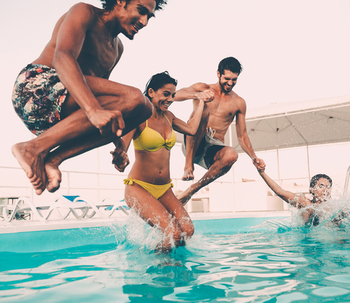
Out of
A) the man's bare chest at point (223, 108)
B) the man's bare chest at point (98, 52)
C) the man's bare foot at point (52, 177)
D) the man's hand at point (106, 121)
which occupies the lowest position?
→ the man's bare foot at point (52, 177)

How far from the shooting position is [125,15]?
1.59 metres

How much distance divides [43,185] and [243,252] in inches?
85.6

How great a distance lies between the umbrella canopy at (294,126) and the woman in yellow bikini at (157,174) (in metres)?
5.59

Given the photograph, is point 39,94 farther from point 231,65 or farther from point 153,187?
point 231,65

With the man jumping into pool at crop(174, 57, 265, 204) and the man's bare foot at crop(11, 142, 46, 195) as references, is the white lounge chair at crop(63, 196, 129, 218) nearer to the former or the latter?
the man jumping into pool at crop(174, 57, 265, 204)

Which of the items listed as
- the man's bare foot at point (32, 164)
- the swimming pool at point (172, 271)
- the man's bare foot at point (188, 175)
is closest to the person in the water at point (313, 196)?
the swimming pool at point (172, 271)

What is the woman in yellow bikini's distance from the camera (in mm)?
2941

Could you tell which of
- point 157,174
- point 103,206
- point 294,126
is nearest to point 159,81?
point 157,174

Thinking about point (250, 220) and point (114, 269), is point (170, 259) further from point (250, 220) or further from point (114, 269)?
point (250, 220)

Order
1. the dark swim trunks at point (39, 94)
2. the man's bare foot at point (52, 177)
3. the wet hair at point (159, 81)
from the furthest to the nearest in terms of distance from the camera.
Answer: the wet hair at point (159, 81) < the dark swim trunks at point (39, 94) < the man's bare foot at point (52, 177)

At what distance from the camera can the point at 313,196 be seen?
4523 mm

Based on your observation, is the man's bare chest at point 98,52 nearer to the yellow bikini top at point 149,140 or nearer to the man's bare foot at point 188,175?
the yellow bikini top at point 149,140

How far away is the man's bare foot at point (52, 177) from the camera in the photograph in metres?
1.35

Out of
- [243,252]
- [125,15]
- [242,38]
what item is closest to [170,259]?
[243,252]
